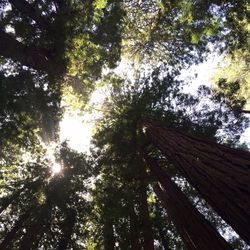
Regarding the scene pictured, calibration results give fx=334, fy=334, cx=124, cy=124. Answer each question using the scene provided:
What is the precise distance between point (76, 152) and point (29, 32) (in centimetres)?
606

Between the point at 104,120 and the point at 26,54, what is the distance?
5.95 metres

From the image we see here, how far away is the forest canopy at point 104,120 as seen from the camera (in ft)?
35.1

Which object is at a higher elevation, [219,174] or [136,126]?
[136,126]

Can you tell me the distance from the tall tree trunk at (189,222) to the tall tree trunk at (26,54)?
5.52 metres

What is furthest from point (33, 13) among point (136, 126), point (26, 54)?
point (136, 126)

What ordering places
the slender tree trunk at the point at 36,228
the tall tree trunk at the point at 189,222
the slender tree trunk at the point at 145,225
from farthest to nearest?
1. the slender tree trunk at the point at 36,228
2. the slender tree trunk at the point at 145,225
3. the tall tree trunk at the point at 189,222

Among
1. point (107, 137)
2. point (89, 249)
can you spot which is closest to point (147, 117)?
point (107, 137)

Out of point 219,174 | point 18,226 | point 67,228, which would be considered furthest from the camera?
point 67,228

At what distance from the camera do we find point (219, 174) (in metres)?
5.01

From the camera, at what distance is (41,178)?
14492mm

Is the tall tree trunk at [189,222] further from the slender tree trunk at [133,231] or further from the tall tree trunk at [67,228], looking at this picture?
the tall tree trunk at [67,228]

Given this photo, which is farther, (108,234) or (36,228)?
(108,234)

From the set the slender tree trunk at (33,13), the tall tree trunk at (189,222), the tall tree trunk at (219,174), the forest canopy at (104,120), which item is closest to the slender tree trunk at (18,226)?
the forest canopy at (104,120)

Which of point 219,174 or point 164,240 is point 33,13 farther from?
point 164,240
